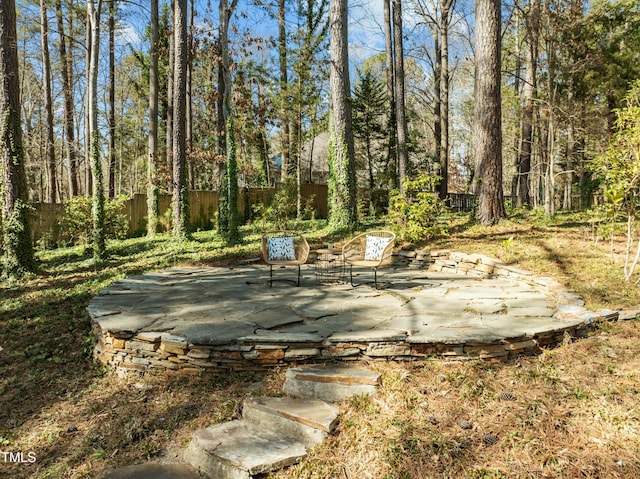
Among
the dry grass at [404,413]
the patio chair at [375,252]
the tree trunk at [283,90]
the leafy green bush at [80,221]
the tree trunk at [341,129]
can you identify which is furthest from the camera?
the tree trunk at [283,90]

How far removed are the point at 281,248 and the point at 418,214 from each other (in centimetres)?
324

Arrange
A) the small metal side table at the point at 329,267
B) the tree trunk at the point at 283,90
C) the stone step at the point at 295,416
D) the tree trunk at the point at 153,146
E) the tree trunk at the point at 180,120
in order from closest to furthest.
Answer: the stone step at the point at 295,416
the small metal side table at the point at 329,267
the tree trunk at the point at 180,120
the tree trunk at the point at 153,146
the tree trunk at the point at 283,90

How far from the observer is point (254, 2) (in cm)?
1185

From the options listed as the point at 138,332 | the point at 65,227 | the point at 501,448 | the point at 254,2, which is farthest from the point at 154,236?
the point at 501,448

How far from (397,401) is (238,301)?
2.53 m

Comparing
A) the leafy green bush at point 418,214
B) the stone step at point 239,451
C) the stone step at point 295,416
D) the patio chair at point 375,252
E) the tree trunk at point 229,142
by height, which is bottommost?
the stone step at point 239,451

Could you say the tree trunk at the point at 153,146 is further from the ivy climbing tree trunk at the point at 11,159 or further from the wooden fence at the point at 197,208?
the ivy climbing tree trunk at the point at 11,159

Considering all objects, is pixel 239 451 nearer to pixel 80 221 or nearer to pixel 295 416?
pixel 295 416

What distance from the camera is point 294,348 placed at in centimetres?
337

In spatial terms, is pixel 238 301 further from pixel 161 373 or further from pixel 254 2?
pixel 254 2

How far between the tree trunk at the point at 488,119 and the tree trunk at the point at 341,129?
2969mm

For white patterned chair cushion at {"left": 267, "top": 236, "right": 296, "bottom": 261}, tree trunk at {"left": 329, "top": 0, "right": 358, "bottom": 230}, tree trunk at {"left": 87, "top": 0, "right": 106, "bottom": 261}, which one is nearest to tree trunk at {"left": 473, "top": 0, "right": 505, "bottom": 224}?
tree trunk at {"left": 329, "top": 0, "right": 358, "bottom": 230}

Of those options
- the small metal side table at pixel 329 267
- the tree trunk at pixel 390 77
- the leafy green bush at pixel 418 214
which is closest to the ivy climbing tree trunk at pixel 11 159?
the small metal side table at pixel 329 267

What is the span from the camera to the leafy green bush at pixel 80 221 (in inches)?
459
